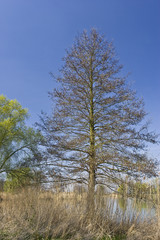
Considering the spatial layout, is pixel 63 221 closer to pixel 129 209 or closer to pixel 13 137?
pixel 129 209

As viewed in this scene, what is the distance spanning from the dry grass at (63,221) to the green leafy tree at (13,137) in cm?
1126

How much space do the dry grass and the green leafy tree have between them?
11.3 meters

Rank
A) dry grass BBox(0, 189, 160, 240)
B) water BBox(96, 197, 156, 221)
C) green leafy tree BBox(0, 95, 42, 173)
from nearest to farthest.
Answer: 1. dry grass BBox(0, 189, 160, 240)
2. water BBox(96, 197, 156, 221)
3. green leafy tree BBox(0, 95, 42, 173)

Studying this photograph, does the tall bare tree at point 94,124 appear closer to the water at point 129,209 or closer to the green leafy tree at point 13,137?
the water at point 129,209

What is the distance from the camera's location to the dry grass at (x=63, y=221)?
19.5ft

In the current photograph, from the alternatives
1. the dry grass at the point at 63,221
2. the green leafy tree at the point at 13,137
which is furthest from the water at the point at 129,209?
the green leafy tree at the point at 13,137

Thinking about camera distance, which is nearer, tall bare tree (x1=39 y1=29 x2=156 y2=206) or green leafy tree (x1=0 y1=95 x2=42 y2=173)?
tall bare tree (x1=39 y1=29 x2=156 y2=206)

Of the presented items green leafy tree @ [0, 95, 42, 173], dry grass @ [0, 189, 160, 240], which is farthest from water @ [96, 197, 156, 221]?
green leafy tree @ [0, 95, 42, 173]

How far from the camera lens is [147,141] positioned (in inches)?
412

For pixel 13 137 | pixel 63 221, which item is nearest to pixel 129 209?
pixel 63 221

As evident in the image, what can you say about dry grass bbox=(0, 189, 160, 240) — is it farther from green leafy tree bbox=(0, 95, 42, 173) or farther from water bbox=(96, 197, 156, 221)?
green leafy tree bbox=(0, 95, 42, 173)

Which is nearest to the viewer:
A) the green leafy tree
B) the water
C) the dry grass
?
the dry grass

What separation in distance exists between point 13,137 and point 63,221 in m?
14.1

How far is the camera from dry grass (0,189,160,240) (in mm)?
5944
